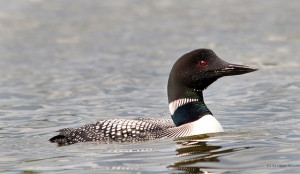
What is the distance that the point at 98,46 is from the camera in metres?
13.7

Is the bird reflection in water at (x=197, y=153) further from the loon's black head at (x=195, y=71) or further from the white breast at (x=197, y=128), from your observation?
the loon's black head at (x=195, y=71)

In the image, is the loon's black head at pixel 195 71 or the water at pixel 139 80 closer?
the water at pixel 139 80

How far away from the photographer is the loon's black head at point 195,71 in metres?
6.49

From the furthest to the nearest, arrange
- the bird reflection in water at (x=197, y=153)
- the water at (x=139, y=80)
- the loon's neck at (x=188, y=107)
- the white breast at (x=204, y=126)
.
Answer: the loon's neck at (x=188, y=107)
the white breast at (x=204, y=126)
the water at (x=139, y=80)
the bird reflection in water at (x=197, y=153)

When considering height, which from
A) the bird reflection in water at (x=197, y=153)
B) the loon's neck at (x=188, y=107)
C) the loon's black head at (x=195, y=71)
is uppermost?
the loon's black head at (x=195, y=71)

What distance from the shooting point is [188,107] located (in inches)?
259

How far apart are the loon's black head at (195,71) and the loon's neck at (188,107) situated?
10 mm

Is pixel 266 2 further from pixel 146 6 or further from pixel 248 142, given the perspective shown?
pixel 248 142

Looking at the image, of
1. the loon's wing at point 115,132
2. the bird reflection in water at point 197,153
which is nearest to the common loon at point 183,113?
the loon's wing at point 115,132

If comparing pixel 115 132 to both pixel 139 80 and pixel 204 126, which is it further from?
pixel 139 80

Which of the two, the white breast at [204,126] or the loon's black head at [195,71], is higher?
the loon's black head at [195,71]

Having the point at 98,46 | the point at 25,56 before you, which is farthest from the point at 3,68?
the point at 98,46

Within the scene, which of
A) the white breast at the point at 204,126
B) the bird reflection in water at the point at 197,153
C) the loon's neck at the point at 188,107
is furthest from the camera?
the loon's neck at the point at 188,107

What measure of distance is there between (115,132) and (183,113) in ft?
2.20
